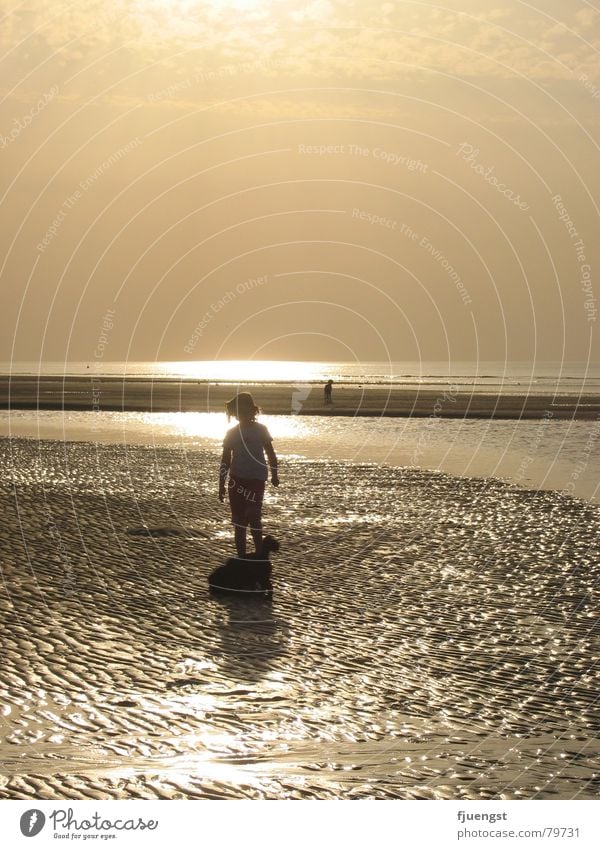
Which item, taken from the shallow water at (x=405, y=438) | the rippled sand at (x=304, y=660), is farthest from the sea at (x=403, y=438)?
the rippled sand at (x=304, y=660)

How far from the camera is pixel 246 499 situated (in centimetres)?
1455

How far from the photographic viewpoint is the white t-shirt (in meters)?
14.3

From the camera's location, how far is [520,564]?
1538cm

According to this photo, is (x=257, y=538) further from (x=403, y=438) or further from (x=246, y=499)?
(x=403, y=438)

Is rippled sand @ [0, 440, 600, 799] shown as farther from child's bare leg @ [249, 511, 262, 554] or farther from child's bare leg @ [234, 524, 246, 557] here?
child's bare leg @ [234, 524, 246, 557]

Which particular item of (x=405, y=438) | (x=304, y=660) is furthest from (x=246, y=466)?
(x=405, y=438)

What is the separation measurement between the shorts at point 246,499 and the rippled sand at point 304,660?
35.8 inches

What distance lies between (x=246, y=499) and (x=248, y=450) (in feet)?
2.28

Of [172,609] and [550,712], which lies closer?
[550,712]

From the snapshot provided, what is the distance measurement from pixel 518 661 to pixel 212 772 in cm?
405

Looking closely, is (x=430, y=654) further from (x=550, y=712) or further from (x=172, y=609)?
(x=172, y=609)

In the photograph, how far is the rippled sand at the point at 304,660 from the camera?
7.02m

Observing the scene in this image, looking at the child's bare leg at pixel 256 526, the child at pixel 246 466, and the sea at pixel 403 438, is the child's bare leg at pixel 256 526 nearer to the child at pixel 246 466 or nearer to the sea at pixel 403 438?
the child at pixel 246 466
